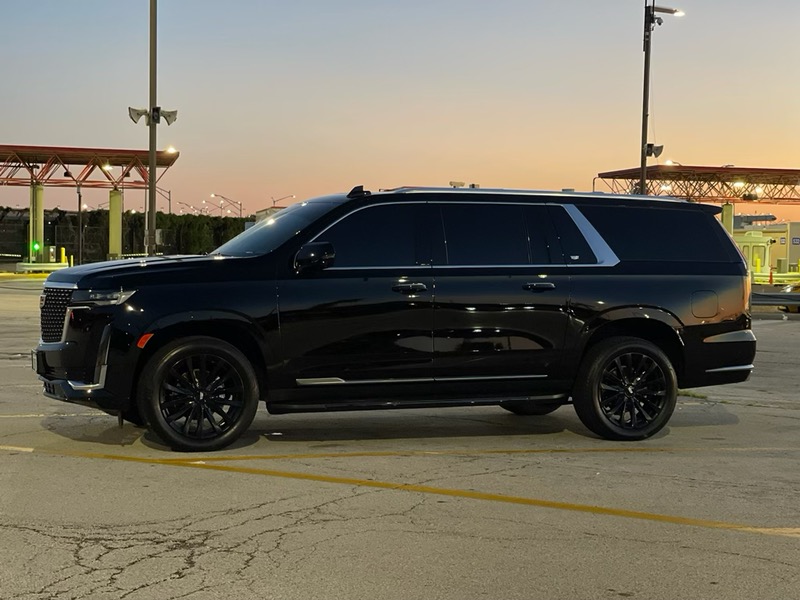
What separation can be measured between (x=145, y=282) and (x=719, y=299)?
4.90 m

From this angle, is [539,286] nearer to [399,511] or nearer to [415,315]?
[415,315]

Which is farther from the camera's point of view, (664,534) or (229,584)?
(664,534)

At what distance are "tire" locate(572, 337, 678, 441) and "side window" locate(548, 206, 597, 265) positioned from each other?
738mm

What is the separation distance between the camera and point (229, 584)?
16.2 ft

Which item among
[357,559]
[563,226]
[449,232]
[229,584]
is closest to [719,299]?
[563,226]

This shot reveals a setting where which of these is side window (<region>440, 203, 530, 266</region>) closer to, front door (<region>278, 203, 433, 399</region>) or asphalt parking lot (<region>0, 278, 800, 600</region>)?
front door (<region>278, 203, 433, 399</region>)

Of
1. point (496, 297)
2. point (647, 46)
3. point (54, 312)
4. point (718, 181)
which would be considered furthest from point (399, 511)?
point (718, 181)

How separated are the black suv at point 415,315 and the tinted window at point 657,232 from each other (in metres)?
0.02

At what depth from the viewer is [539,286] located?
8.80 m

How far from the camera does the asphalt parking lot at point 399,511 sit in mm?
5031

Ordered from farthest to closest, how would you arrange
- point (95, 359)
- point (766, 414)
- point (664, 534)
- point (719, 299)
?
point (766, 414)
point (719, 299)
point (95, 359)
point (664, 534)

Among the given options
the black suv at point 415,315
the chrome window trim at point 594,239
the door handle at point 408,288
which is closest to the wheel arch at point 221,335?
the black suv at point 415,315

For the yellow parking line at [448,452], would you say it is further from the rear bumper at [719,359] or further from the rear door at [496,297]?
the rear bumper at [719,359]

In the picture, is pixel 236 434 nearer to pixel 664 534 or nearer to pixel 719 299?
pixel 664 534
